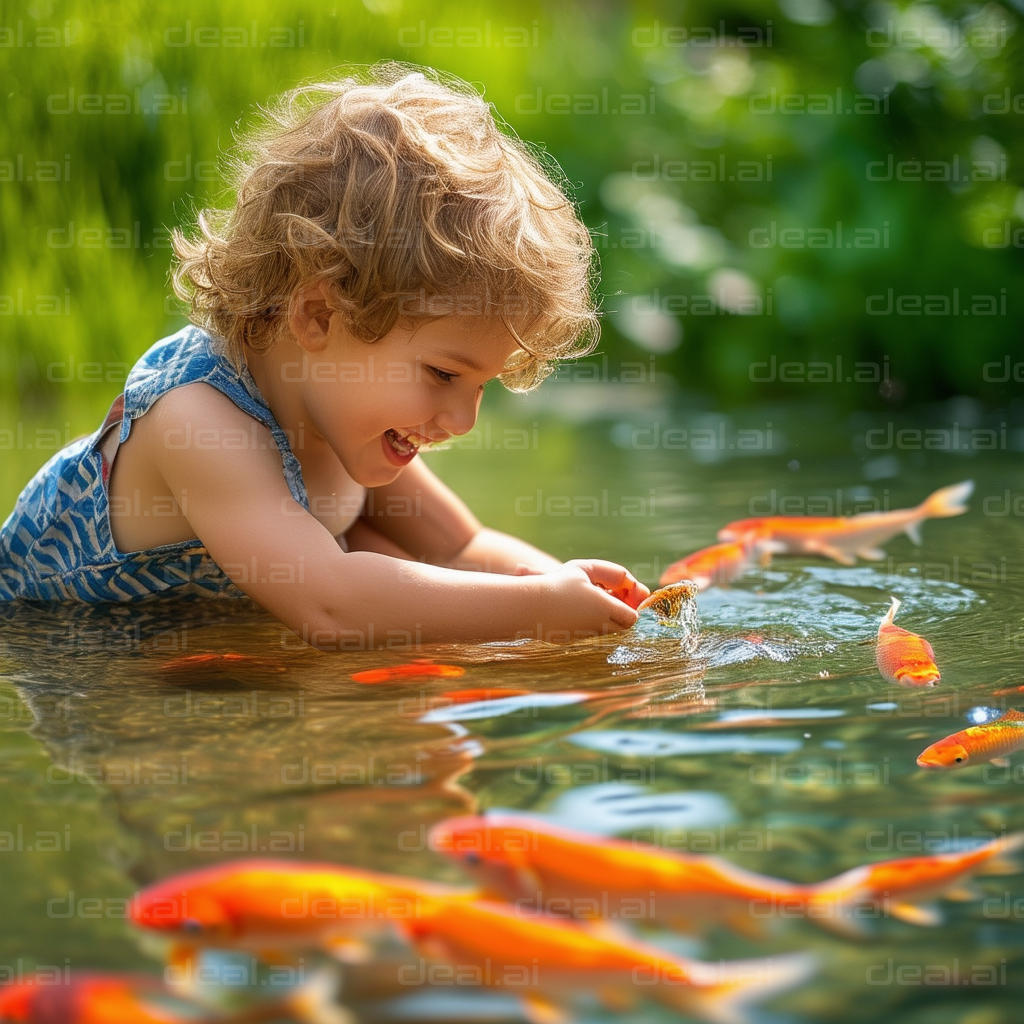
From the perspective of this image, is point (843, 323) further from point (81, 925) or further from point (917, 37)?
point (81, 925)

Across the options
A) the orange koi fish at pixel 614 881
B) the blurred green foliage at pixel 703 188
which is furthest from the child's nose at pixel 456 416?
the blurred green foliage at pixel 703 188

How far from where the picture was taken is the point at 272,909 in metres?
1.10

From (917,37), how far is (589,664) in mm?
5372

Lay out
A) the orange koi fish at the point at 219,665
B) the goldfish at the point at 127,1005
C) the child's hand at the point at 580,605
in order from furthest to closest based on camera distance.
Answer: the child's hand at the point at 580,605 → the orange koi fish at the point at 219,665 → the goldfish at the point at 127,1005

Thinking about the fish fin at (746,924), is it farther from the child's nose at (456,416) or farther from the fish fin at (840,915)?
the child's nose at (456,416)

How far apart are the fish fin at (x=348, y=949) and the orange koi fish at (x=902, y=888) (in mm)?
385

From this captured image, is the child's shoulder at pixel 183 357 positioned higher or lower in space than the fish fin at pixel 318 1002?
higher

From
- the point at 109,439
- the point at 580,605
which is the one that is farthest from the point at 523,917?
the point at 109,439

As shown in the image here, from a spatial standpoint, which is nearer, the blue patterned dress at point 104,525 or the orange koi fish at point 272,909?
the orange koi fish at point 272,909

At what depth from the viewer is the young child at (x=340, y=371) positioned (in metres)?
2.14

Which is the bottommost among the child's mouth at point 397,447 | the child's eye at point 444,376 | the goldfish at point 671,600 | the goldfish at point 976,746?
the goldfish at point 976,746

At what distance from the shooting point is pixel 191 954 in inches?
Answer: 42.7

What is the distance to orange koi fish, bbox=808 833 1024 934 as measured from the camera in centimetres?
114

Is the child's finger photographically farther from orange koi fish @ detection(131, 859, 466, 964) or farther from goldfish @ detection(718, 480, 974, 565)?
orange koi fish @ detection(131, 859, 466, 964)
